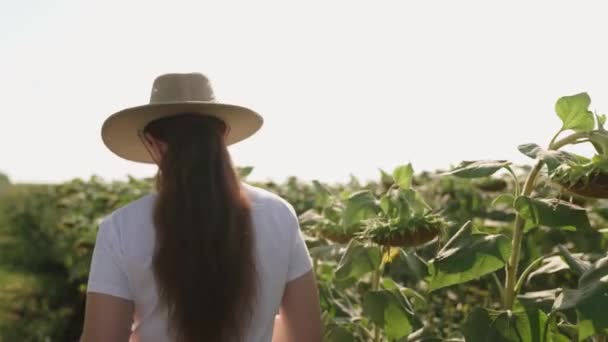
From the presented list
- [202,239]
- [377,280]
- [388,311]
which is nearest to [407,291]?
[377,280]

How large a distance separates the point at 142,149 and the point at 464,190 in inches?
105

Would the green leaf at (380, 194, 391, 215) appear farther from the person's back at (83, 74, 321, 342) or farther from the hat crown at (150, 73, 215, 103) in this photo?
the hat crown at (150, 73, 215, 103)

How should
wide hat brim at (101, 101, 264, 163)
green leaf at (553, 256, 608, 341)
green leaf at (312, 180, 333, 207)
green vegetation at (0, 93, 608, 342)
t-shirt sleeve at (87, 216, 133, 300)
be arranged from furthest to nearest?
green leaf at (312, 180, 333, 207) → wide hat brim at (101, 101, 264, 163) → green vegetation at (0, 93, 608, 342) → t-shirt sleeve at (87, 216, 133, 300) → green leaf at (553, 256, 608, 341)

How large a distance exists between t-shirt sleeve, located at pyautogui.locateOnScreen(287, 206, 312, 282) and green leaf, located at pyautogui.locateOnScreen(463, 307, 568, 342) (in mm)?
415

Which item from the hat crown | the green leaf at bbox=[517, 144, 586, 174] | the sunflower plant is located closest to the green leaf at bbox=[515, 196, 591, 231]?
the sunflower plant

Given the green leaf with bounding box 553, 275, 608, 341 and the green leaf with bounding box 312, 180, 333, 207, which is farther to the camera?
the green leaf with bounding box 312, 180, 333, 207

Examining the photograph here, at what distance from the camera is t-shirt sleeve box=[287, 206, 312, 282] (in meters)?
2.43

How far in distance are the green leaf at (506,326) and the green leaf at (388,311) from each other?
0.26 metres

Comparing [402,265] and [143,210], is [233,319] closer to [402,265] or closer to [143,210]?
[143,210]

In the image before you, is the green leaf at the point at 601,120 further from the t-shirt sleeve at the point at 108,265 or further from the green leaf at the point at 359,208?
the t-shirt sleeve at the point at 108,265

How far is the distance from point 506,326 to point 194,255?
0.76 meters

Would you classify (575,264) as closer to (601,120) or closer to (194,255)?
(601,120)

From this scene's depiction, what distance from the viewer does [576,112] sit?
8.14 feet

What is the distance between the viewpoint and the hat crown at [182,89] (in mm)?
2576
